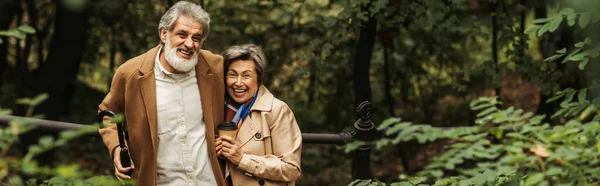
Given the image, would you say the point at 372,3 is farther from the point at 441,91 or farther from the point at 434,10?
the point at 441,91

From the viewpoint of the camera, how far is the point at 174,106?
3.32m

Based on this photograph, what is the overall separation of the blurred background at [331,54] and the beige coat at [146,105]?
350cm

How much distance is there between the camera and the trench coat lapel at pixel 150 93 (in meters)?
3.27

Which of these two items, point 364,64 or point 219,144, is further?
point 364,64

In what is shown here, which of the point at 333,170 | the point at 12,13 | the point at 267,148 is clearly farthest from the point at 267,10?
the point at 267,148

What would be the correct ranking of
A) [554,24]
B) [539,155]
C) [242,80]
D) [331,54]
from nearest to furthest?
[539,155], [554,24], [242,80], [331,54]

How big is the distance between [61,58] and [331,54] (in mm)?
3215

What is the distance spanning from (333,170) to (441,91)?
8.43ft

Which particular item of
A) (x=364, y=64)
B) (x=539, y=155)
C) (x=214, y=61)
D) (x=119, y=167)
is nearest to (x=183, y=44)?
(x=214, y=61)

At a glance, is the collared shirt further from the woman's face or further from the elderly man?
the woman's face

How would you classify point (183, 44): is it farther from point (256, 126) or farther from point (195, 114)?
point (256, 126)

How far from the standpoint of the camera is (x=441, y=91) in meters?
11.9

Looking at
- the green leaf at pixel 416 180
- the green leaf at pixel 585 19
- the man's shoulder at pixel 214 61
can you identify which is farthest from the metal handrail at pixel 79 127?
the green leaf at pixel 585 19

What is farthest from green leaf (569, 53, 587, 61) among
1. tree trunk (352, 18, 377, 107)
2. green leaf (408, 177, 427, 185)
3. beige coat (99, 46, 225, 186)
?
tree trunk (352, 18, 377, 107)
